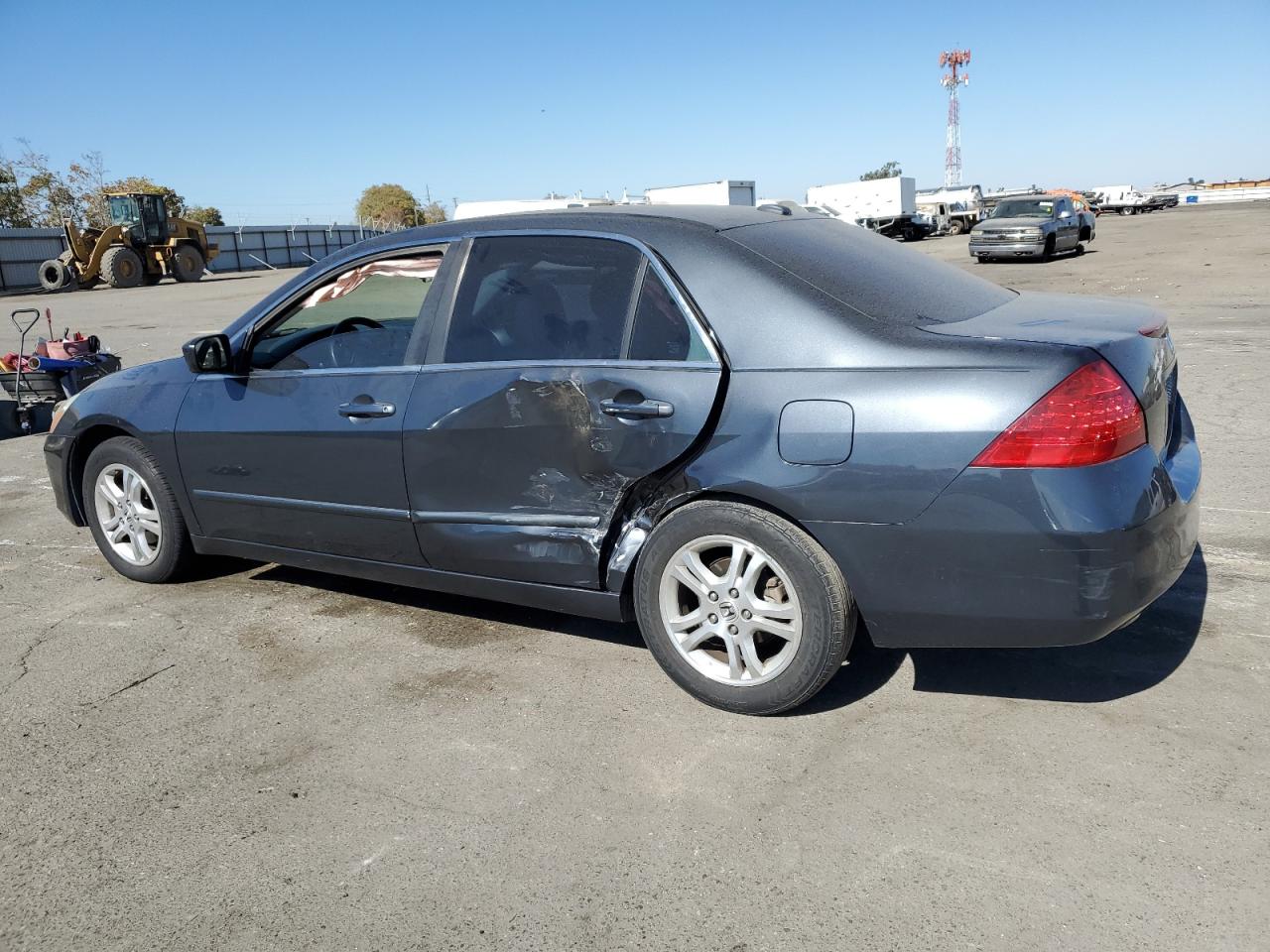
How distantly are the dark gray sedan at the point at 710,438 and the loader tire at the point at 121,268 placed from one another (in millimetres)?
32281

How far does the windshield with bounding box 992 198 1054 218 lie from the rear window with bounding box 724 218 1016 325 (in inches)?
1015

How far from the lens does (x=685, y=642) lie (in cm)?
343

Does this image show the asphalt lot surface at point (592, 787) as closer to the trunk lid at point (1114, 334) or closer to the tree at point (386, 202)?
the trunk lid at point (1114, 334)

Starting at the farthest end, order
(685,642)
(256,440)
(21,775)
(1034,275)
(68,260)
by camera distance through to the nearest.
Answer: (68,260)
(1034,275)
(256,440)
(685,642)
(21,775)

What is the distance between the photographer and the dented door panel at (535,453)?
338 cm

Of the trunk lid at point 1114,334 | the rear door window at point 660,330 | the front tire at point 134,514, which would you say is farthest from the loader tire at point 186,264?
the trunk lid at point 1114,334

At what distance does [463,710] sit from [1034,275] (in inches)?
872

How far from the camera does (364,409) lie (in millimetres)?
3949

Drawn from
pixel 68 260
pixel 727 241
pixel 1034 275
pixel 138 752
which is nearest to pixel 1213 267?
pixel 1034 275

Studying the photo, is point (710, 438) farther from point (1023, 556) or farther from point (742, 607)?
point (1023, 556)

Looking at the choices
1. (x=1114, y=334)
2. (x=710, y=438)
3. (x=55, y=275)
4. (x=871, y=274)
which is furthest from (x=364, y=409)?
(x=55, y=275)

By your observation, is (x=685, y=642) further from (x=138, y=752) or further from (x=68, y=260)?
(x=68, y=260)

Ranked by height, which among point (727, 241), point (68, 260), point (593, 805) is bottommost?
point (593, 805)

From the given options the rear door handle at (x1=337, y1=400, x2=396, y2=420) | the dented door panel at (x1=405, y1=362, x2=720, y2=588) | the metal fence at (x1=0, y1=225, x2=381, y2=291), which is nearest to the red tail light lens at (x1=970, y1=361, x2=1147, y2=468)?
the dented door panel at (x1=405, y1=362, x2=720, y2=588)
